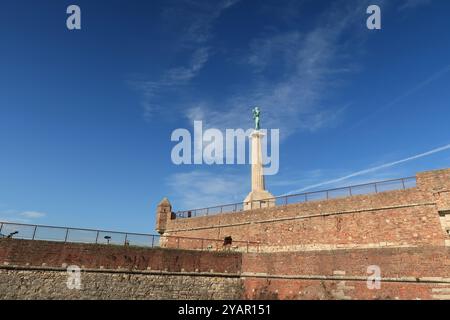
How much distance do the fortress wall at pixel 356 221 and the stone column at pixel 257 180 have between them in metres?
3.06

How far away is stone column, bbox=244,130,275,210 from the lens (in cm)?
2775

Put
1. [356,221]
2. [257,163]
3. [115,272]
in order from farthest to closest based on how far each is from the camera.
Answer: [257,163]
[356,221]
[115,272]

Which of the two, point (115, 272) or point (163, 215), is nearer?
point (115, 272)

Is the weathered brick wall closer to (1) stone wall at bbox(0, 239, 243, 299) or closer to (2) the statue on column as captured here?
(1) stone wall at bbox(0, 239, 243, 299)

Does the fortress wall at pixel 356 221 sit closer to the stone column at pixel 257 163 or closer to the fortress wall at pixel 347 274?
the fortress wall at pixel 347 274

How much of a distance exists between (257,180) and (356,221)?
11522 mm

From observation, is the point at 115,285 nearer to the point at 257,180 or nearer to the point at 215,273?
the point at 215,273

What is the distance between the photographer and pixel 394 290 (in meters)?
13.1

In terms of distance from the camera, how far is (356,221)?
18.8 metres

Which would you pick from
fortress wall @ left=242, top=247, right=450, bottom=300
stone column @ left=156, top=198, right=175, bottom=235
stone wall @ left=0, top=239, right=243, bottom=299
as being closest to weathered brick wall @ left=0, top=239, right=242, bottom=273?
stone wall @ left=0, top=239, right=243, bottom=299

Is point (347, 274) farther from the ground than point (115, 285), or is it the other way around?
point (347, 274)

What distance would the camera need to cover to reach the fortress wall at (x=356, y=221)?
1622 cm

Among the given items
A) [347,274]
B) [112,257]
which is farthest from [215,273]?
[347,274]

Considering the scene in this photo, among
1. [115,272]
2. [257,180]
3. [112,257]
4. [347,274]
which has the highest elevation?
[257,180]
